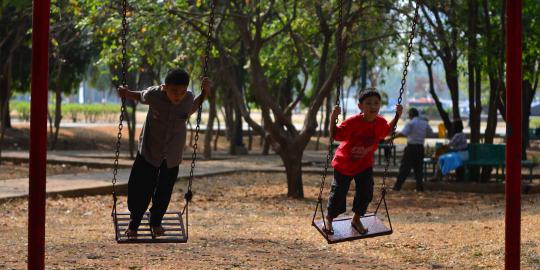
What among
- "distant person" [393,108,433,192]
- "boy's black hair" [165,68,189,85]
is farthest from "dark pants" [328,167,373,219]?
"distant person" [393,108,433,192]

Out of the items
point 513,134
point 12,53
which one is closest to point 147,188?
point 513,134

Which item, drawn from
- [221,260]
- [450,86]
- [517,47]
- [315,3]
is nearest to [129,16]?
[315,3]

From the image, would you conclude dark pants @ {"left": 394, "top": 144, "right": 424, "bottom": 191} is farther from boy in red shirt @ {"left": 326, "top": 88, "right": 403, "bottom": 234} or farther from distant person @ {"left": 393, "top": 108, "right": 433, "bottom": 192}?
boy in red shirt @ {"left": 326, "top": 88, "right": 403, "bottom": 234}

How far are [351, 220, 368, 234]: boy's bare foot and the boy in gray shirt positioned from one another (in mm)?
1659

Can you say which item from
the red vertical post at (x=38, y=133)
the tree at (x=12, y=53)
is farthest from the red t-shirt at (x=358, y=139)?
the tree at (x=12, y=53)

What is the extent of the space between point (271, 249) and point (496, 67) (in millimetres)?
9641

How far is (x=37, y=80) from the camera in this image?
24.4ft

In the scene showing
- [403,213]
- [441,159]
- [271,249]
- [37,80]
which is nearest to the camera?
[37,80]

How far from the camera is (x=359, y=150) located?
349 inches

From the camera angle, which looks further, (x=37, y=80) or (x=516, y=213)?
(x=516, y=213)

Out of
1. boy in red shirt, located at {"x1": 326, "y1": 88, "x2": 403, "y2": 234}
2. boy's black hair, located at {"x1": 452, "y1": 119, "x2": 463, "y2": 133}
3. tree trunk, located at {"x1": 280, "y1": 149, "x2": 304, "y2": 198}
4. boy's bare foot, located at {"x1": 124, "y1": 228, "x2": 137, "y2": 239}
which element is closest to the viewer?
boy's bare foot, located at {"x1": 124, "y1": 228, "x2": 137, "y2": 239}

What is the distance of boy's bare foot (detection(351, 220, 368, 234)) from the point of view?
29.2 ft

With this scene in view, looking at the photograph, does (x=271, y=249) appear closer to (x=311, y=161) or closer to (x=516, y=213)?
(x=516, y=213)

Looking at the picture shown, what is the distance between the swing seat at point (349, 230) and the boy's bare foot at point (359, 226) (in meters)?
0.03
